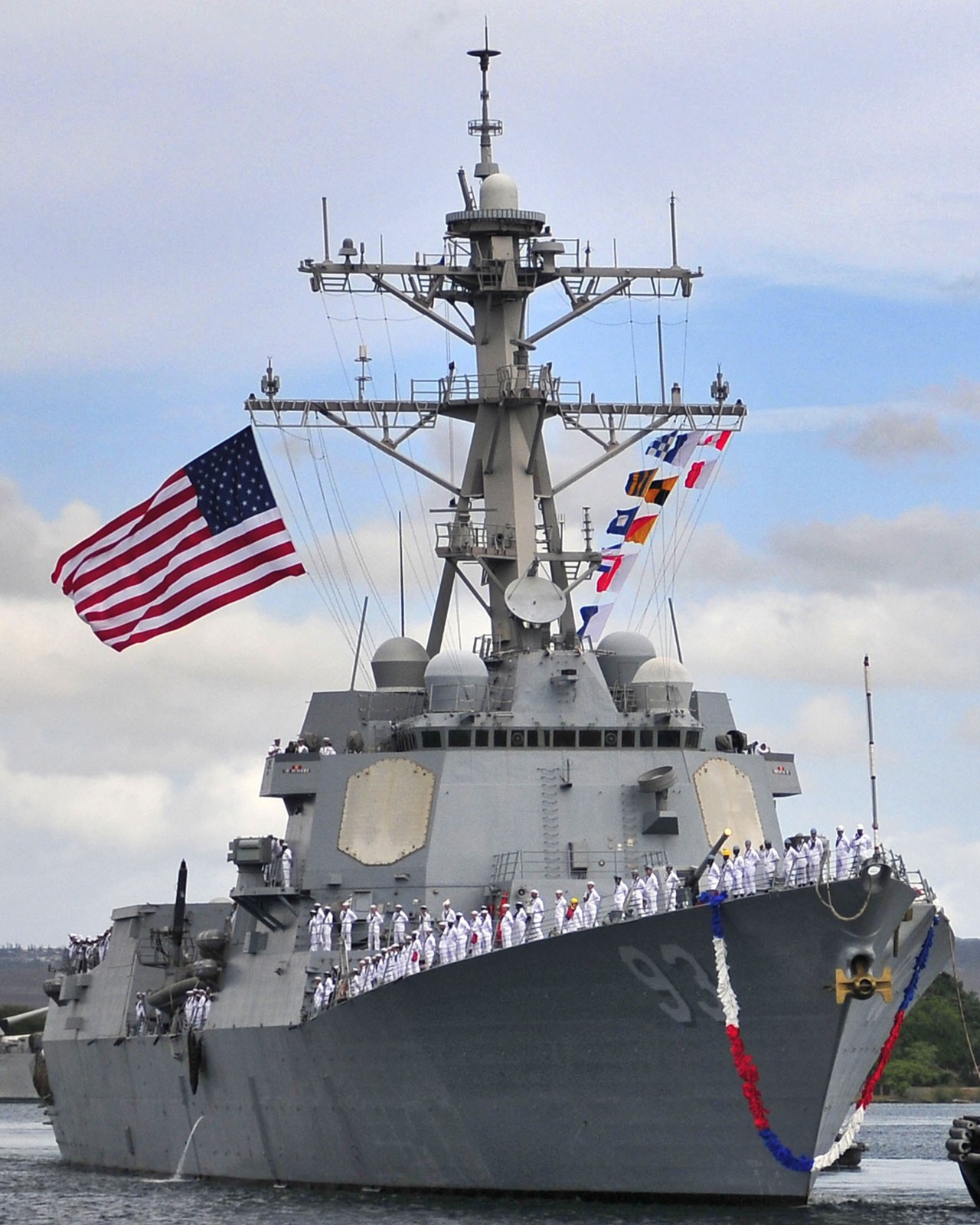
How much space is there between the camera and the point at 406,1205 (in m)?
26.9

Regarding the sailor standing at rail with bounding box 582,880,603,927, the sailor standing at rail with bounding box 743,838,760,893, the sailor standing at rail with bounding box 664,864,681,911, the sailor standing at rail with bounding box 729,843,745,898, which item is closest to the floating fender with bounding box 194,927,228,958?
the sailor standing at rail with bounding box 582,880,603,927

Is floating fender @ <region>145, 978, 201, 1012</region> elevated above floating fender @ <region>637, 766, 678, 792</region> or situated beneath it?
situated beneath

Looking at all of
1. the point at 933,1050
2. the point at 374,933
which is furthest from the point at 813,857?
the point at 933,1050

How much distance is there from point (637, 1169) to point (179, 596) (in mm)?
9589

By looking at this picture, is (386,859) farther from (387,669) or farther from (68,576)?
(68,576)

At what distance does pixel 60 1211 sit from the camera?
30.1 meters

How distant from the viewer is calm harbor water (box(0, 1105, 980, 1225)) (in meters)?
25.2

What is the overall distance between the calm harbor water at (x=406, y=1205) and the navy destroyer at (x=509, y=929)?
28 cm

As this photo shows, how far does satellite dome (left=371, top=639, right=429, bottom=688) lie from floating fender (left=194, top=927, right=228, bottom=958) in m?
3.84

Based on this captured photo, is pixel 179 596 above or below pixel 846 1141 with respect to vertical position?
above

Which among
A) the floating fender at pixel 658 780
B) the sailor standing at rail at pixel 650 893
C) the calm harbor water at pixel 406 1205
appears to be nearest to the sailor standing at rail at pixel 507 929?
the sailor standing at rail at pixel 650 893

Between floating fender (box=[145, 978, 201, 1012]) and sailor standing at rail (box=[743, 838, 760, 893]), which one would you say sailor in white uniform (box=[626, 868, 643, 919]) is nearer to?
sailor standing at rail (box=[743, 838, 760, 893])

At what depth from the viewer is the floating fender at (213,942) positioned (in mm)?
32344

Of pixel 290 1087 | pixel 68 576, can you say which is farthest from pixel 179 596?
pixel 290 1087
